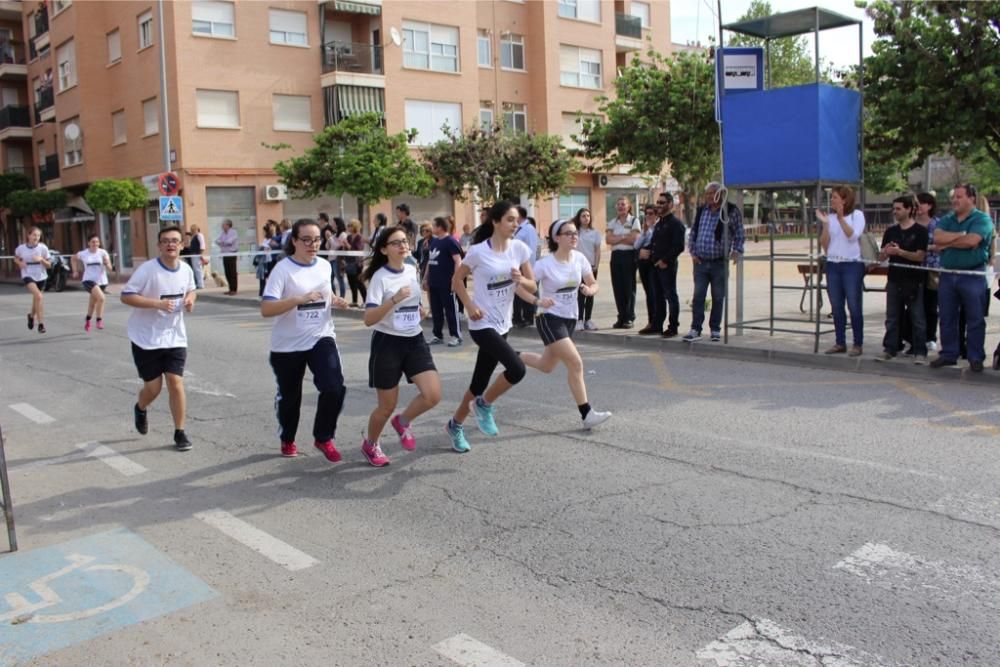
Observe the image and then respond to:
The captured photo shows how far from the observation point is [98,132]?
124ft

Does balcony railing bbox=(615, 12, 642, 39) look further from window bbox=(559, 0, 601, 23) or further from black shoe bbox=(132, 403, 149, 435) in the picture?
black shoe bbox=(132, 403, 149, 435)

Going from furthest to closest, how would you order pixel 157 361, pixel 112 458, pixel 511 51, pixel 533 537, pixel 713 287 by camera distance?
pixel 511 51 → pixel 713 287 → pixel 157 361 → pixel 112 458 → pixel 533 537

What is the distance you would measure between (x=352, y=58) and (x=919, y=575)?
34.2 metres

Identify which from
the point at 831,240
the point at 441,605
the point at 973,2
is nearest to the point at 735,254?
the point at 831,240

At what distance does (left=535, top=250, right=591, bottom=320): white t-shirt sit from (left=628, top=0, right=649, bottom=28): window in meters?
40.9

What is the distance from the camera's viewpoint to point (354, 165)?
26.0m

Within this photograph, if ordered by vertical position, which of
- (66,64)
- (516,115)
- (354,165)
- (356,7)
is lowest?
(354,165)

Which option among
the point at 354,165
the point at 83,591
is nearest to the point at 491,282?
the point at 83,591

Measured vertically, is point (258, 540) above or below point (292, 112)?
below

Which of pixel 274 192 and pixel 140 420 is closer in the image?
pixel 140 420

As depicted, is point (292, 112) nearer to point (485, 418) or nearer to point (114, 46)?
point (114, 46)

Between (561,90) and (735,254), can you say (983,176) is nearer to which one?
(561,90)

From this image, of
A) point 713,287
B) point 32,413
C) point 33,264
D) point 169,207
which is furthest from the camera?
point 169,207

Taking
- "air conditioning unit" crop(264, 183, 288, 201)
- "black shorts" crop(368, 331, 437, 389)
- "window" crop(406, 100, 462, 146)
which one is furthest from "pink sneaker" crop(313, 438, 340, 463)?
"window" crop(406, 100, 462, 146)
